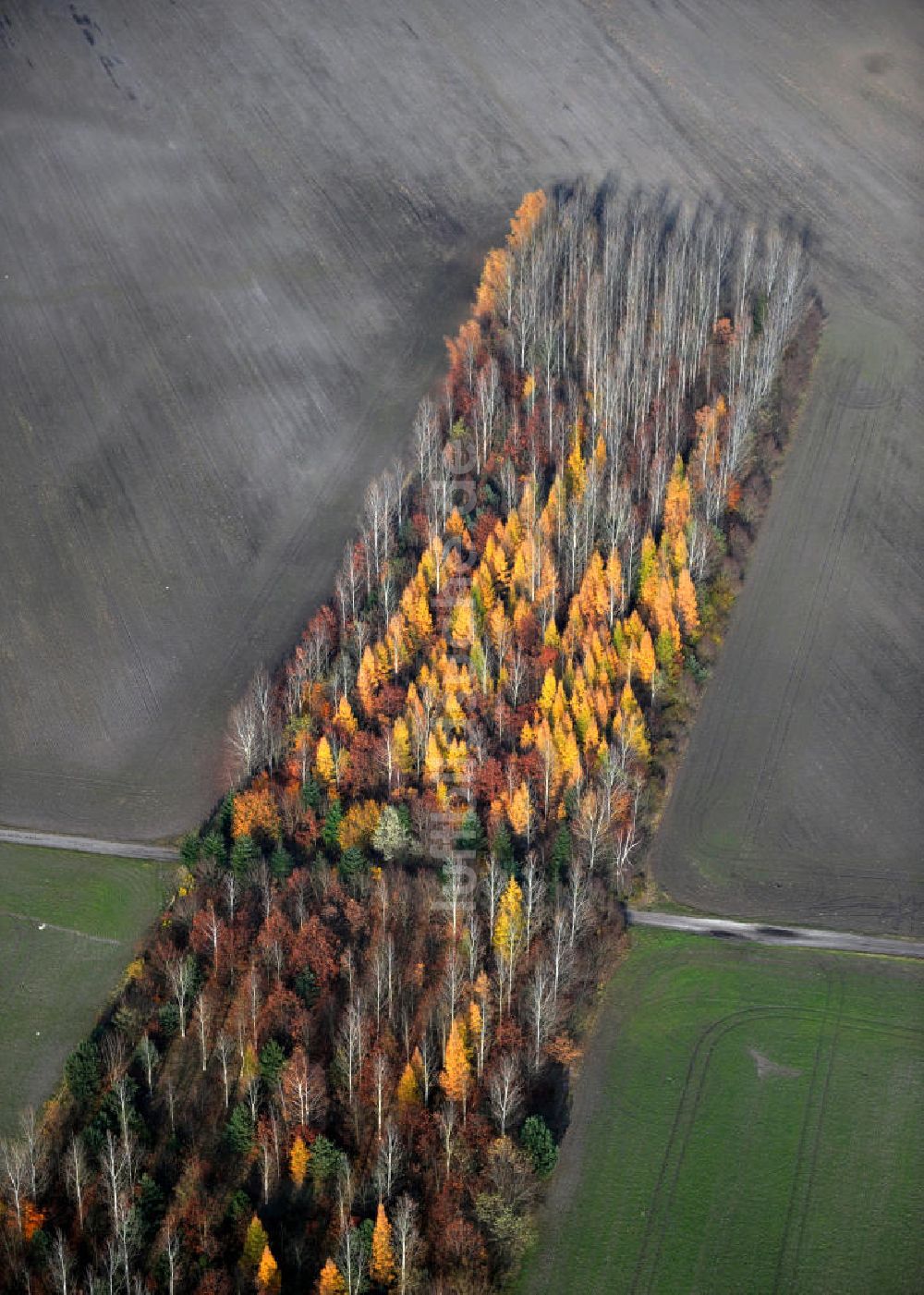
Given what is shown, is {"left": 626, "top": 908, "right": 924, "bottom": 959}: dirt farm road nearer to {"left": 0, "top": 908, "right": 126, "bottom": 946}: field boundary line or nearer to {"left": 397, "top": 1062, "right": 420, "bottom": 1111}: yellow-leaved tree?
{"left": 397, "top": 1062, "right": 420, "bottom": 1111}: yellow-leaved tree

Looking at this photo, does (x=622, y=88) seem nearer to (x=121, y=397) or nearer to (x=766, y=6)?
(x=766, y=6)

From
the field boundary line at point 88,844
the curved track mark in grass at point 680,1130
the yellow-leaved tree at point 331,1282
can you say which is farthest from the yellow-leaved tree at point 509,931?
the field boundary line at point 88,844

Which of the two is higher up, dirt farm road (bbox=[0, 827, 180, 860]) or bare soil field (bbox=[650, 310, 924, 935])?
bare soil field (bbox=[650, 310, 924, 935])

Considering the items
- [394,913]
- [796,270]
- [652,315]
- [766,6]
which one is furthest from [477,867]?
[766,6]

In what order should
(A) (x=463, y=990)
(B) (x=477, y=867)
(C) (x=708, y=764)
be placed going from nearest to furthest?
(A) (x=463, y=990) < (B) (x=477, y=867) < (C) (x=708, y=764)

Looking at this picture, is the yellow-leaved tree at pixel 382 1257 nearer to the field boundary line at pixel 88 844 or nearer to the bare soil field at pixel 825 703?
the bare soil field at pixel 825 703

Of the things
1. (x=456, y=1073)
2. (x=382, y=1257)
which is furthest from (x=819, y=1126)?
(x=382, y=1257)

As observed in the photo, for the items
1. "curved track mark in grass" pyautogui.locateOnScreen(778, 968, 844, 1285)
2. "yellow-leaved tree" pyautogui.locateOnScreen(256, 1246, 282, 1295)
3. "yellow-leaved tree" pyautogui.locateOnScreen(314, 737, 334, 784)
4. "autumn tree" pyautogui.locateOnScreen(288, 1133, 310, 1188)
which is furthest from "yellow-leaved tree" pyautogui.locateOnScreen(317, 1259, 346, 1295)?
"yellow-leaved tree" pyautogui.locateOnScreen(314, 737, 334, 784)
